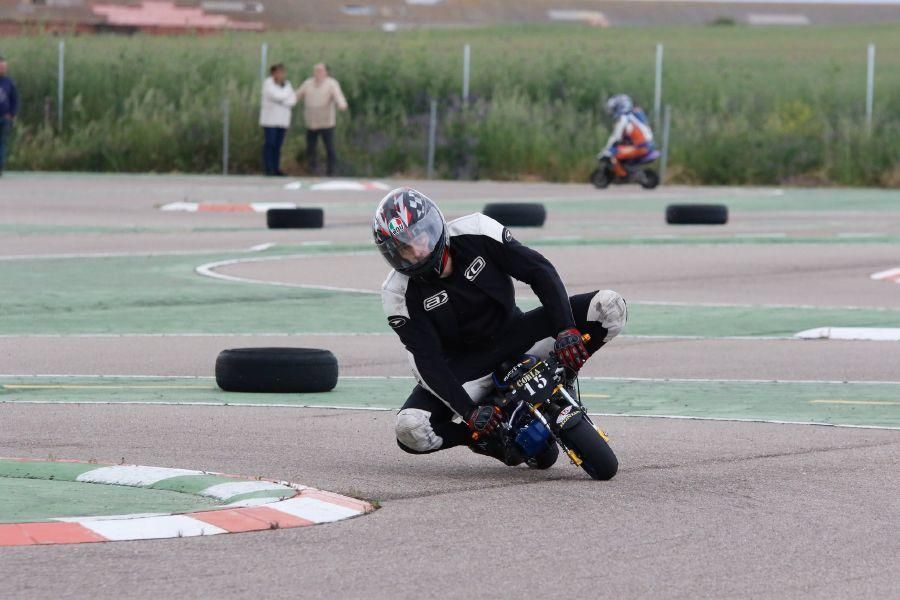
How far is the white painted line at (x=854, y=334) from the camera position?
13531 millimetres

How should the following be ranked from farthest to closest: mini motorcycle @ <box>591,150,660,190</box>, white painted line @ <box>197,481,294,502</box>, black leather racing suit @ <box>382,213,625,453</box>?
mini motorcycle @ <box>591,150,660,190</box> → black leather racing suit @ <box>382,213,625,453</box> → white painted line @ <box>197,481,294,502</box>

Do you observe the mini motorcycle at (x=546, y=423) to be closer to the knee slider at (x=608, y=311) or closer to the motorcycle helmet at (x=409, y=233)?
the knee slider at (x=608, y=311)

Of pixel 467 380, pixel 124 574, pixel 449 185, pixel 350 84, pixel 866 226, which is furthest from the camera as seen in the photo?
pixel 350 84

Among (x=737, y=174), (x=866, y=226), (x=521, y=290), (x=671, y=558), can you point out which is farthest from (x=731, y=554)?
(x=737, y=174)

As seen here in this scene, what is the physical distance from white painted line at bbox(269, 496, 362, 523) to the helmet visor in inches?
48.9

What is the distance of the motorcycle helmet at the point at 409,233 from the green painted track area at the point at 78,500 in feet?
4.52

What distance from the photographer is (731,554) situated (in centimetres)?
610

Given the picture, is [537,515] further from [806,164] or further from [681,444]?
[806,164]

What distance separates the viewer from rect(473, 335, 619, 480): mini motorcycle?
764cm

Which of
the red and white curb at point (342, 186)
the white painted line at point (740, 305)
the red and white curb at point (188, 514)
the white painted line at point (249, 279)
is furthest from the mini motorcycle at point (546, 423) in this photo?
the red and white curb at point (342, 186)

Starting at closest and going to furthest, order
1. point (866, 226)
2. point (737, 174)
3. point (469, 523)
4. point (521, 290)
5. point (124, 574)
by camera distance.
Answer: point (124, 574), point (469, 523), point (521, 290), point (866, 226), point (737, 174)

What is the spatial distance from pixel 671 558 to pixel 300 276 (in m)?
12.2

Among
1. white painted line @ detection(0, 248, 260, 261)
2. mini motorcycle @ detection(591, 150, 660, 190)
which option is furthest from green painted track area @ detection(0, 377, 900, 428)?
mini motorcycle @ detection(591, 150, 660, 190)

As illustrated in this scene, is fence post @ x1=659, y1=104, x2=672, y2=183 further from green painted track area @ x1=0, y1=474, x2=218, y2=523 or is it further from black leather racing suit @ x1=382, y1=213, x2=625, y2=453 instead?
green painted track area @ x1=0, y1=474, x2=218, y2=523
